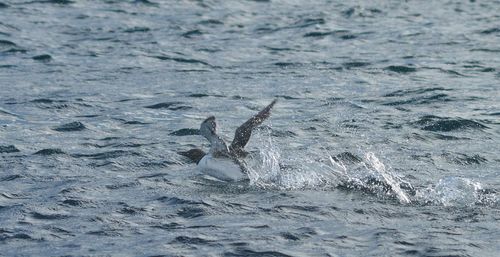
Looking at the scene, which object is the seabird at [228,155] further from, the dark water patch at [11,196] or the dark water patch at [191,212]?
the dark water patch at [11,196]

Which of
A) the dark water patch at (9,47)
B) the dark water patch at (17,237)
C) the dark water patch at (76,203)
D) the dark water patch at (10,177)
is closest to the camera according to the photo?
the dark water patch at (17,237)

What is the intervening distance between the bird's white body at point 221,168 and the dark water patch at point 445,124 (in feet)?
12.1

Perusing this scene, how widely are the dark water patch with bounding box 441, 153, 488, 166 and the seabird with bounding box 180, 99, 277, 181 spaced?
2486mm

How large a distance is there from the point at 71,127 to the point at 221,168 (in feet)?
11.3

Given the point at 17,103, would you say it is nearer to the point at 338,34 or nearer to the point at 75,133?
the point at 75,133

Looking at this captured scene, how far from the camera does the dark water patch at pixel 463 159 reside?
1360 cm

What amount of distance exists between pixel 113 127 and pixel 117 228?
15.5 feet

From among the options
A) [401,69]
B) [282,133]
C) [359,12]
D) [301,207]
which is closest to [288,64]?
[401,69]

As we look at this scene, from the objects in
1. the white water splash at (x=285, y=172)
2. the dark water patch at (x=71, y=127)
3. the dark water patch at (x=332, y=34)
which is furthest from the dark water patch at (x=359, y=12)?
the white water splash at (x=285, y=172)

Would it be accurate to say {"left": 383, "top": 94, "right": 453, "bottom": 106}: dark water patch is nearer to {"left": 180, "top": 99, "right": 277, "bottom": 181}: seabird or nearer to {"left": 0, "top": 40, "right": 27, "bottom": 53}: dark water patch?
{"left": 180, "top": 99, "right": 277, "bottom": 181}: seabird

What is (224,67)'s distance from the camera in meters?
19.7

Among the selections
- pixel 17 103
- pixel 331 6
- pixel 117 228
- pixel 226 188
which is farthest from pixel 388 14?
pixel 117 228

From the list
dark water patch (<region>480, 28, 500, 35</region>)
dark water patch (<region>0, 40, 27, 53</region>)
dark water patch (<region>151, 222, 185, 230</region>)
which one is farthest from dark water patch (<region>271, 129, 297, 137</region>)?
dark water patch (<region>480, 28, 500, 35</region>)

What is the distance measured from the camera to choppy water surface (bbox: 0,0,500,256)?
11.0m
